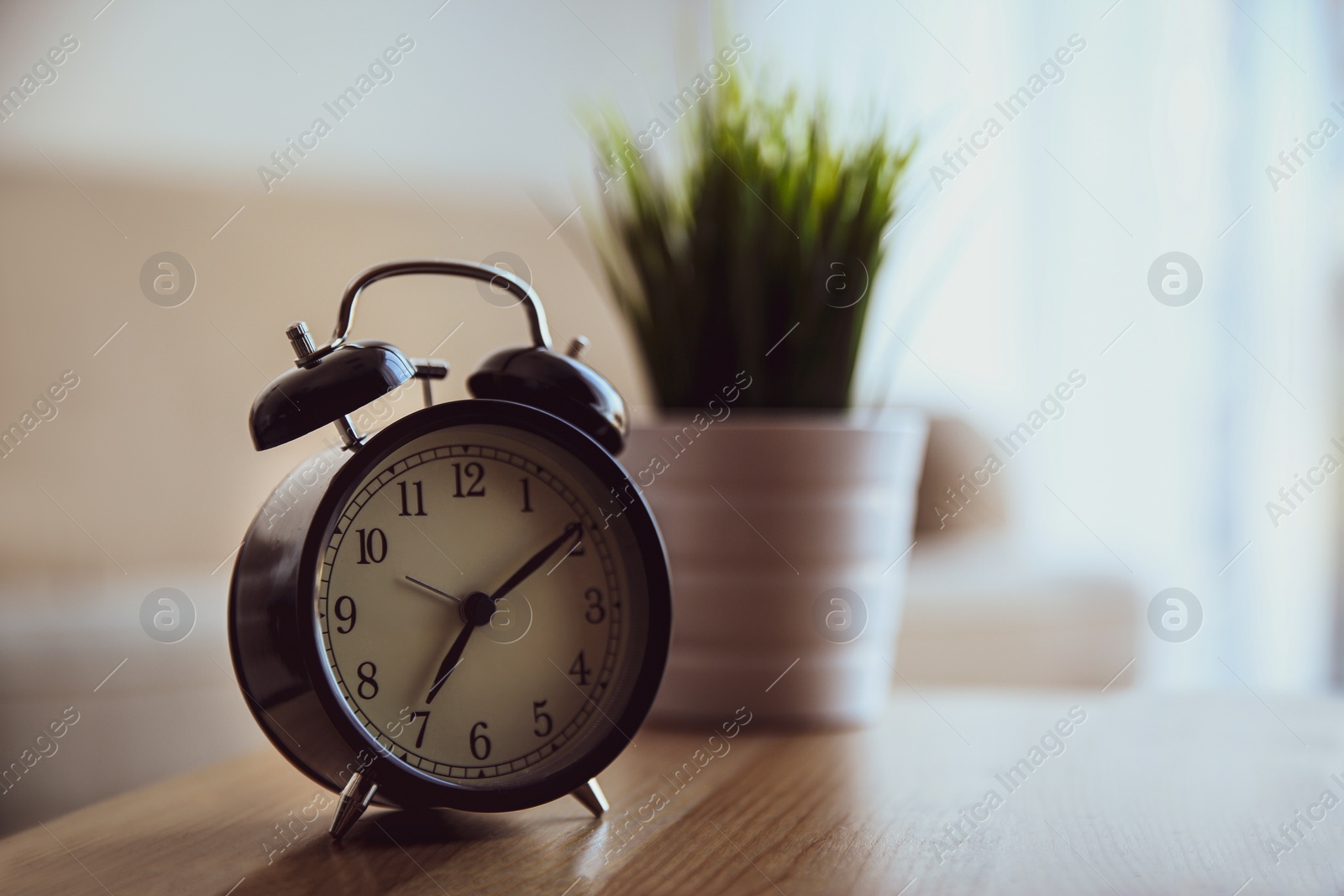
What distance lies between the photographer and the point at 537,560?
0.57 metres

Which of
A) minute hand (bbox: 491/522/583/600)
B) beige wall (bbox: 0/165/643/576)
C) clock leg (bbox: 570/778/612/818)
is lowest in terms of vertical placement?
beige wall (bbox: 0/165/643/576)

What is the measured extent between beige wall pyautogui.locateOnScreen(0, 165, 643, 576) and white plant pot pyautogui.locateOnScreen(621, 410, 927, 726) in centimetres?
122

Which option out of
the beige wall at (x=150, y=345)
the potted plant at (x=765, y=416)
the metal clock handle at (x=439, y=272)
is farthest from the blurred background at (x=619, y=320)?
the metal clock handle at (x=439, y=272)

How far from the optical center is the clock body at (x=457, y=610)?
51 cm

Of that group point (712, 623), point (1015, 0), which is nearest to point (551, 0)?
point (1015, 0)

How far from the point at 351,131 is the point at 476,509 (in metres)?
2.14

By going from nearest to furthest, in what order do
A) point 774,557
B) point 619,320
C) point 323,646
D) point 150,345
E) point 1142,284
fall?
point 323,646
point 774,557
point 150,345
point 619,320
point 1142,284

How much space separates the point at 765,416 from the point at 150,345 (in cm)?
171

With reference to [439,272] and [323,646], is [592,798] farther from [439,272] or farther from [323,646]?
[439,272]

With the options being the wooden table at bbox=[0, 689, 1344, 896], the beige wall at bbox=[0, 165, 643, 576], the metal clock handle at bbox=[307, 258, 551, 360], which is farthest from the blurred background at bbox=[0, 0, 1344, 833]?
the metal clock handle at bbox=[307, 258, 551, 360]

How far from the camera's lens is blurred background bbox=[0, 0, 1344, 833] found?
79.4 inches

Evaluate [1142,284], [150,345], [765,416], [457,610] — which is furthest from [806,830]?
[1142,284]

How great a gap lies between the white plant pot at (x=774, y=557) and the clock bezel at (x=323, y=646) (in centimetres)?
24

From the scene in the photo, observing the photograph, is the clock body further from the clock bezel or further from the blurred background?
the blurred background
